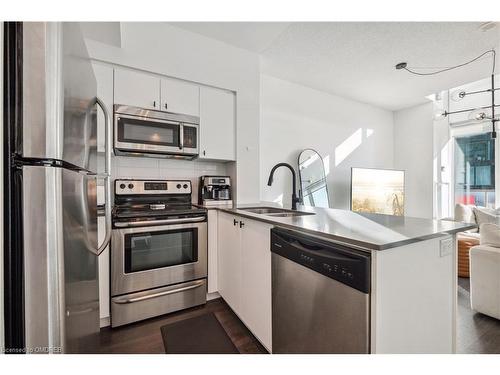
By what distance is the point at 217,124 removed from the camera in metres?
2.48

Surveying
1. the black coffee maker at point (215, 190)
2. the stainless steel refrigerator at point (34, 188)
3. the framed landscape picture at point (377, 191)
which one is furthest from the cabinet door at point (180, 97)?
the framed landscape picture at point (377, 191)

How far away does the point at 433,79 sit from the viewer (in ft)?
11.0

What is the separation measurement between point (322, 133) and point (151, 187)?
9.47ft

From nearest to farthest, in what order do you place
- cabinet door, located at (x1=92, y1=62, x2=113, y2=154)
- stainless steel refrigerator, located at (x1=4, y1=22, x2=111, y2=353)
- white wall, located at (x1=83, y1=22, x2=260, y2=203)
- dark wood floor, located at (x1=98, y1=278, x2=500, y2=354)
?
1. stainless steel refrigerator, located at (x1=4, y1=22, x2=111, y2=353)
2. dark wood floor, located at (x1=98, y1=278, x2=500, y2=354)
3. cabinet door, located at (x1=92, y1=62, x2=113, y2=154)
4. white wall, located at (x1=83, y1=22, x2=260, y2=203)

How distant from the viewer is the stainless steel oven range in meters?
1.76

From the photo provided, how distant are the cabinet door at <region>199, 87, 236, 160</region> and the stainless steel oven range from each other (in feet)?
2.02

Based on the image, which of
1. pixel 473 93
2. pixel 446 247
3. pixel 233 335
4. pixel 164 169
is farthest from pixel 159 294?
pixel 473 93

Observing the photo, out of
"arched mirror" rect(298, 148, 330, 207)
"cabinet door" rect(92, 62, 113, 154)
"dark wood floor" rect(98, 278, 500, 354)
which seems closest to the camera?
"dark wood floor" rect(98, 278, 500, 354)

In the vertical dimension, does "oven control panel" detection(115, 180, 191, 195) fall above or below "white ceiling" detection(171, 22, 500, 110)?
below

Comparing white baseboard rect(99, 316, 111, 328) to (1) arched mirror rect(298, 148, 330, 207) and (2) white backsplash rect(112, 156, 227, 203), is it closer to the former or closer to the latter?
(2) white backsplash rect(112, 156, 227, 203)

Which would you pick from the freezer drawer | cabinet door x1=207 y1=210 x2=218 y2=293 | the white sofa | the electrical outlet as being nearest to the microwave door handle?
cabinet door x1=207 y1=210 x2=218 y2=293

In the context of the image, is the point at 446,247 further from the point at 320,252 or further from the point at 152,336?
the point at 152,336

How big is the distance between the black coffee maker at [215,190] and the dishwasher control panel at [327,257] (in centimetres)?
125

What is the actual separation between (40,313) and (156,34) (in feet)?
7.97
